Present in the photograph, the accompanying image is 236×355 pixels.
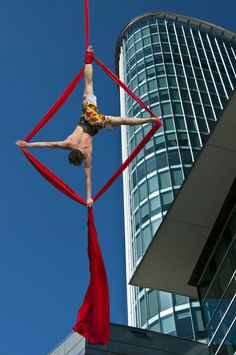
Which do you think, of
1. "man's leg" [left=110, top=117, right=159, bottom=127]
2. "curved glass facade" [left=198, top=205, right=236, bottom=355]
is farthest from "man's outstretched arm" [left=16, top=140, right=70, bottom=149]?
"curved glass facade" [left=198, top=205, right=236, bottom=355]

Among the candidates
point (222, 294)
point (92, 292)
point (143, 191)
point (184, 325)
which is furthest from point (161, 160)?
point (92, 292)

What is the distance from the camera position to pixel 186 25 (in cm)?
5656

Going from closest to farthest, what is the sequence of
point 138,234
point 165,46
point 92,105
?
1. point 92,105
2. point 138,234
3. point 165,46

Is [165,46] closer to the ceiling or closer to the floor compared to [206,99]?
closer to the ceiling

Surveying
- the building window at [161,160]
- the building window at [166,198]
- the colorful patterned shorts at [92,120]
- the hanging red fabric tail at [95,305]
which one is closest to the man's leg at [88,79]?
the colorful patterned shorts at [92,120]

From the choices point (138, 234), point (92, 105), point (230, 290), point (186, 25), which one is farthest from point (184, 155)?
point (92, 105)

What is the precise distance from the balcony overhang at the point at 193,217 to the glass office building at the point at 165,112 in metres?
13.1

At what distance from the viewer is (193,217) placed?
1443 cm

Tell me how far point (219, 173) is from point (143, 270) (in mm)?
3702

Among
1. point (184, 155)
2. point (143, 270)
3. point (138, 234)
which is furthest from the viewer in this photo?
point (184, 155)

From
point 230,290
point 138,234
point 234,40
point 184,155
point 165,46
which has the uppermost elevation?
point 234,40

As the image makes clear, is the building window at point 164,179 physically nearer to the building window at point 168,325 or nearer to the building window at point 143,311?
the building window at point 143,311

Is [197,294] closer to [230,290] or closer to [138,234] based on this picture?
[230,290]

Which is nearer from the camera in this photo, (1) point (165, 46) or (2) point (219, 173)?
(2) point (219, 173)
